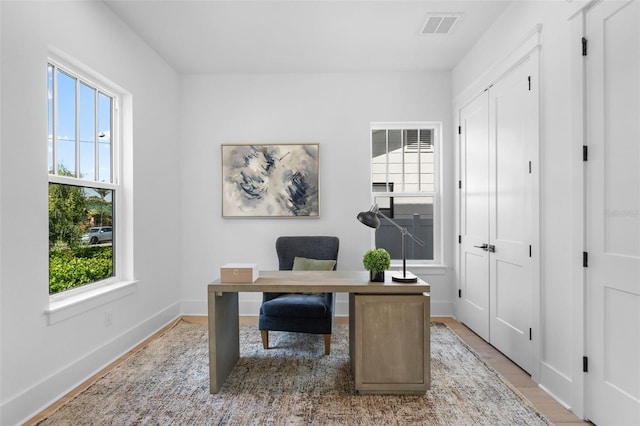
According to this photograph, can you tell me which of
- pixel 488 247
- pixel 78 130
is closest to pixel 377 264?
pixel 488 247

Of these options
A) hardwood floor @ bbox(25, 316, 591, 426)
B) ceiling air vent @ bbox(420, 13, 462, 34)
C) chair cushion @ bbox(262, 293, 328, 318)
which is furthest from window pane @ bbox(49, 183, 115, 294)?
ceiling air vent @ bbox(420, 13, 462, 34)

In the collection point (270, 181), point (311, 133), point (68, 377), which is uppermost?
point (311, 133)

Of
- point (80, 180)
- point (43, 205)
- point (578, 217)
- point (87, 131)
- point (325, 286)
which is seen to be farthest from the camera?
point (87, 131)

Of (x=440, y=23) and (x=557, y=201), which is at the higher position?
(x=440, y=23)

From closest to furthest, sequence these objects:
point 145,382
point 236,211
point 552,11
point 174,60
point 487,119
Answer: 1. point 552,11
2. point 145,382
3. point 487,119
4. point 174,60
5. point 236,211

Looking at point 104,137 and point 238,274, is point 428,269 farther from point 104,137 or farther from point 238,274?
point 104,137

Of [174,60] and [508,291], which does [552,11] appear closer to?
[508,291]

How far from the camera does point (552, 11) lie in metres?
2.46

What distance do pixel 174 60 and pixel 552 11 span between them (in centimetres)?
348

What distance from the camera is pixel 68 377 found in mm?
2531

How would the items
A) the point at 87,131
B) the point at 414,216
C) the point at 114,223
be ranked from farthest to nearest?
1. the point at 414,216
2. the point at 114,223
3. the point at 87,131

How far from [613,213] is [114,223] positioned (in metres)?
3.60

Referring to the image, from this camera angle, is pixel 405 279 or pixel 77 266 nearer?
pixel 405 279

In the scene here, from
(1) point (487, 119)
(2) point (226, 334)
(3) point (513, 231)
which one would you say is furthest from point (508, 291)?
(2) point (226, 334)
